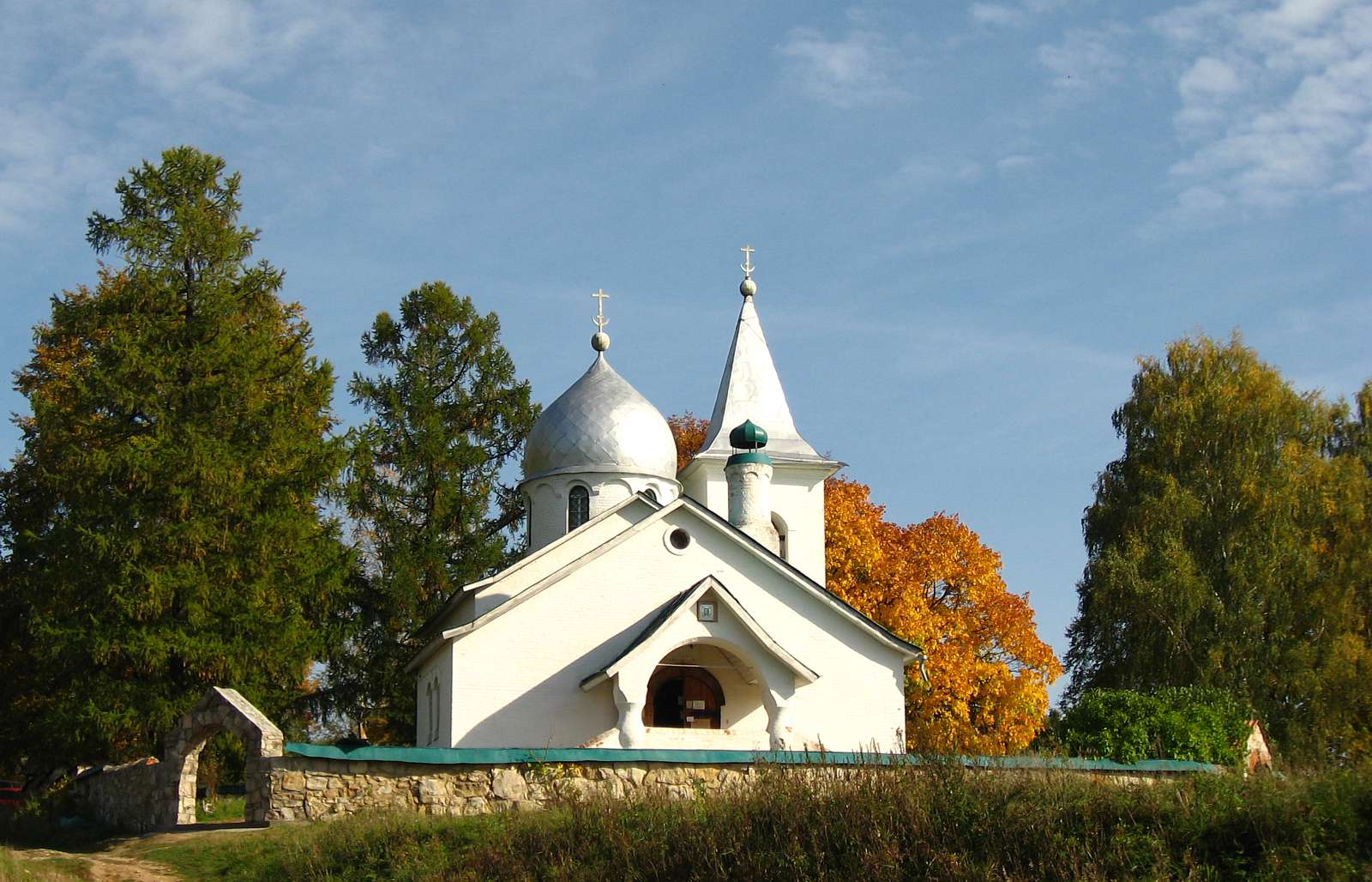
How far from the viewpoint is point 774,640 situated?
21141 millimetres

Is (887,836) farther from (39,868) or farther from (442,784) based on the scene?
(39,868)

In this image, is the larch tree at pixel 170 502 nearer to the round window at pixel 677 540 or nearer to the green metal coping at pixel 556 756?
the round window at pixel 677 540

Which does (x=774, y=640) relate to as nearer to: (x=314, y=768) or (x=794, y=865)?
(x=314, y=768)

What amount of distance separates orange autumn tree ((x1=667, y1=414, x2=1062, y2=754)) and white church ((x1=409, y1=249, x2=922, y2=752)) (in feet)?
24.3

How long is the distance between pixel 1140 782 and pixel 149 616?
1515 cm

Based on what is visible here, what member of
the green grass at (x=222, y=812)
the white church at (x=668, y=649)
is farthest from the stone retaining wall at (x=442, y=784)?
the white church at (x=668, y=649)

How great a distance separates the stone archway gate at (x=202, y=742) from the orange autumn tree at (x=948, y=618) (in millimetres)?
17754

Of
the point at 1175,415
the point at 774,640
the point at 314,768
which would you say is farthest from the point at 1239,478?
the point at 314,768

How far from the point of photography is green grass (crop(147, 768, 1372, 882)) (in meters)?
9.77

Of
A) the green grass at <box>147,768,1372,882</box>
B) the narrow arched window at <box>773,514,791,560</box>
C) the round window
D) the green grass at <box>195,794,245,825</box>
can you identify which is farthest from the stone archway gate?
the narrow arched window at <box>773,514,791,560</box>

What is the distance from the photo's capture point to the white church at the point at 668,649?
68.3ft

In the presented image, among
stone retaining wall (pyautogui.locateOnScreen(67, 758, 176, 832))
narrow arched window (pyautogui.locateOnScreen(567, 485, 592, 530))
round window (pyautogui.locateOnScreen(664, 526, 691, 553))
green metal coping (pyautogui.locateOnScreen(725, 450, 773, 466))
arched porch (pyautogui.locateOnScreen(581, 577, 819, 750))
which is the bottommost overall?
stone retaining wall (pyautogui.locateOnScreen(67, 758, 176, 832))

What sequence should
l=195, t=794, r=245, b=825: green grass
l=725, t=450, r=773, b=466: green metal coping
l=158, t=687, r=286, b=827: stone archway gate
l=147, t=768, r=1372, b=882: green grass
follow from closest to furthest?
l=147, t=768, r=1372, b=882: green grass
l=158, t=687, r=286, b=827: stone archway gate
l=195, t=794, r=245, b=825: green grass
l=725, t=450, r=773, b=466: green metal coping

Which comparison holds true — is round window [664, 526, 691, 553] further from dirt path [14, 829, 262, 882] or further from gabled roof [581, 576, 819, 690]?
dirt path [14, 829, 262, 882]
